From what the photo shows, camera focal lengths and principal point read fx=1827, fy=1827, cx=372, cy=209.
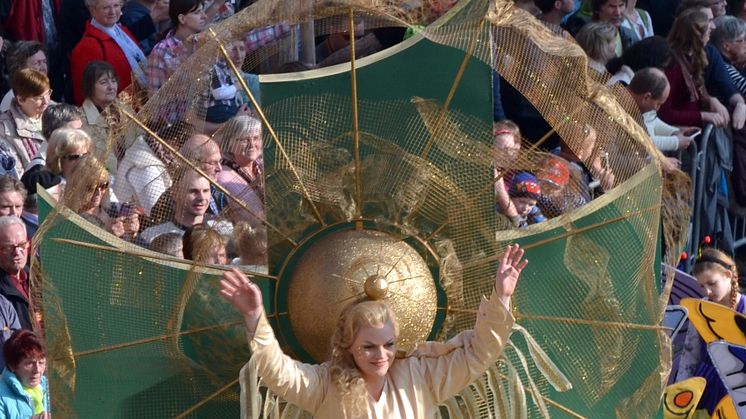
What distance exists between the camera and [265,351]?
19.4ft

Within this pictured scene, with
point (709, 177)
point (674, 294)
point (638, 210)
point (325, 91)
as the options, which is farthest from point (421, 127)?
point (709, 177)

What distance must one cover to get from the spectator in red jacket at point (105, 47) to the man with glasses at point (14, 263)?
2133 millimetres

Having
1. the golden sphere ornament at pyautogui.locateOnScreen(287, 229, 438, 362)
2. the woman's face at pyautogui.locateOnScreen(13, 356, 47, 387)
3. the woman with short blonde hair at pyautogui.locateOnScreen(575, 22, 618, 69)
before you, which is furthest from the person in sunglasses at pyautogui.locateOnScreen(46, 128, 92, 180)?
the woman with short blonde hair at pyautogui.locateOnScreen(575, 22, 618, 69)

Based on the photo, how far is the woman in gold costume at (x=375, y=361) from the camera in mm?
5918

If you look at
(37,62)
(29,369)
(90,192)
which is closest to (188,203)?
(90,192)

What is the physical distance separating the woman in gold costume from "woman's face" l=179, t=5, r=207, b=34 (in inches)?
153

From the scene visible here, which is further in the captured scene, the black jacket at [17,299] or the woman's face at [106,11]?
the woman's face at [106,11]

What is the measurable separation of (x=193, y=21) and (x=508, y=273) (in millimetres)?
4109

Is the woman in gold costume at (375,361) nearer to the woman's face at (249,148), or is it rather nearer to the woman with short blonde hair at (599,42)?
the woman's face at (249,148)

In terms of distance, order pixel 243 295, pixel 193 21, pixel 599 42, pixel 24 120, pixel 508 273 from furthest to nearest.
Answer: pixel 599 42, pixel 193 21, pixel 24 120, pixel 508 273, pixel 243 295

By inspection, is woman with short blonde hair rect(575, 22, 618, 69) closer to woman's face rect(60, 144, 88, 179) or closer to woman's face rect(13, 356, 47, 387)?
woman's face rect(60, 144, 88, 179)

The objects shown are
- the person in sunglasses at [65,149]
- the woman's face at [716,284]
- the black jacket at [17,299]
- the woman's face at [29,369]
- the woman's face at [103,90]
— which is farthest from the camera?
the woman's face at [103,90]

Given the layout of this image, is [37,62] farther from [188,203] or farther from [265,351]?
[265,351]

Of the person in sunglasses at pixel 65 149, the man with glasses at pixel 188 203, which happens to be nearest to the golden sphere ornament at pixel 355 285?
the man with glasses at pixel 188 203
